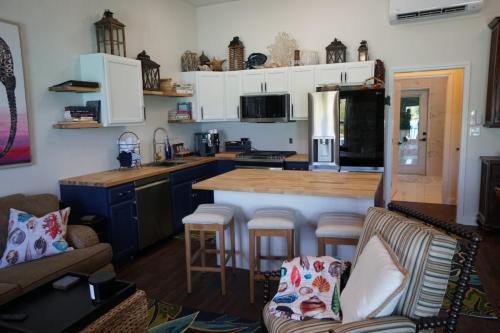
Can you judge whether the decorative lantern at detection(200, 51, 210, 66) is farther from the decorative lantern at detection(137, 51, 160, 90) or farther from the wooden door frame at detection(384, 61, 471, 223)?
the wooden door frame at detection(384, 61, 471, 223)

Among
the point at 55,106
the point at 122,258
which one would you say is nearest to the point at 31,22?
the point at 55,106

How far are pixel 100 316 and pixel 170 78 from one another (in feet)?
12.6

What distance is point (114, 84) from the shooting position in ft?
12.4

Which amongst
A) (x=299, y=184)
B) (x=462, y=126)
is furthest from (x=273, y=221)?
(x=462, y=126)

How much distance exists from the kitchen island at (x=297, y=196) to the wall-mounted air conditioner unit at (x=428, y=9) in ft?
7.71

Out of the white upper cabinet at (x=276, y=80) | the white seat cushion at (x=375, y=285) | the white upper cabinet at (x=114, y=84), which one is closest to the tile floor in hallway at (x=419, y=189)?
the white upper cabinet at (x=276, y=80)

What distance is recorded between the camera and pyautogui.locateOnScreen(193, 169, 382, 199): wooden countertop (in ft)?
8.84

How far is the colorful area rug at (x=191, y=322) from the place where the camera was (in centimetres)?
252

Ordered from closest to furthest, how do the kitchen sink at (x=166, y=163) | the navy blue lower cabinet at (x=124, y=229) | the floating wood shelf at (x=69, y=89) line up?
1. the floating wood shelf at (x=69, y=89)
2. the navy blue lower cabinet at (x=124, y=229)
3. the kitchen sink at (x=166, y=163)

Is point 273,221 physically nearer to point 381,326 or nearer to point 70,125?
point 381,326

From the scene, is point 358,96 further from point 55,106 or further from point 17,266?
point 17,266

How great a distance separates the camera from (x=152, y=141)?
4.86 m

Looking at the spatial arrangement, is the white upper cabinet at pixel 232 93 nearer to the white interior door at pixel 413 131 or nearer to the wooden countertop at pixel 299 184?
the wooden countertop at pixel 299 184

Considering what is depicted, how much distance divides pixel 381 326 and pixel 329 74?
12.5 ft
